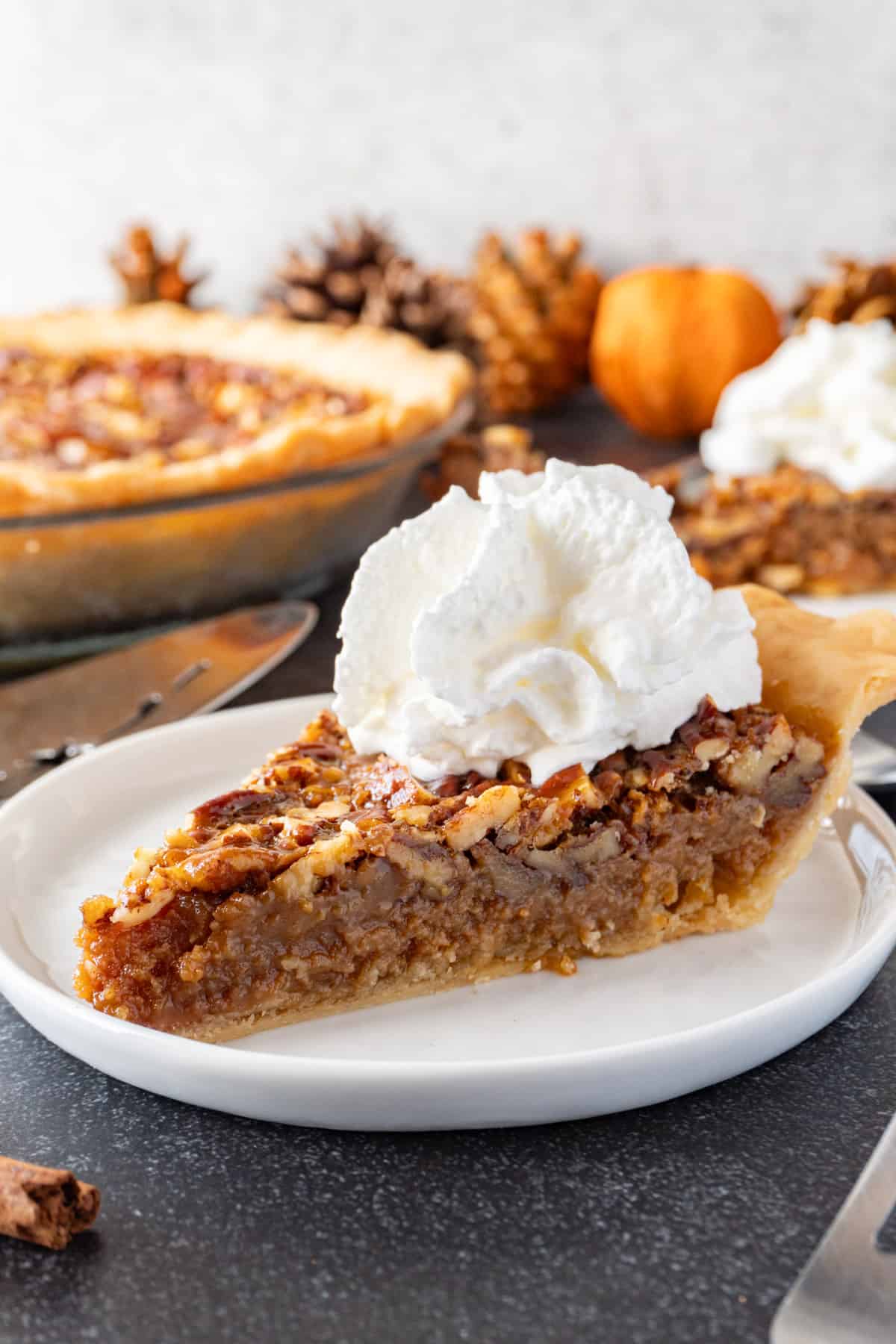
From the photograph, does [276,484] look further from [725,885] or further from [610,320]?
[610,320]

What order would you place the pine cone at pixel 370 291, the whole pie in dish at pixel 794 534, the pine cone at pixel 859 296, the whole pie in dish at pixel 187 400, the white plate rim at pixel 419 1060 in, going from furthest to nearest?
1. the pine cone at pixel 370 291
2. the pine cone at pixel 859 296
3. the whole pie in dish at pixel 794 534
4. the whole pie in dish at pixel 187 400
5. the white plate rim at pixel 419 1060

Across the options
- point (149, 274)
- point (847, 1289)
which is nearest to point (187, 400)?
point (149, 274)

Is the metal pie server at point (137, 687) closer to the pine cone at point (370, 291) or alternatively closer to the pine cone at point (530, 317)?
the pine cone at point (370, 291)

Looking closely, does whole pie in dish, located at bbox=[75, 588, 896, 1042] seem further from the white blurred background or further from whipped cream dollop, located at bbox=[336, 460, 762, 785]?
the white blurred background

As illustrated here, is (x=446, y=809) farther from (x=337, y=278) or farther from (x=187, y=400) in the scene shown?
(x=337, y=278)

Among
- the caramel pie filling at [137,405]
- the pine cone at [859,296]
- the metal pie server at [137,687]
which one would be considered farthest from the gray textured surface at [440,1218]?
the pine cone at [859,296]

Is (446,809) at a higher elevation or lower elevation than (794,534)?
higher

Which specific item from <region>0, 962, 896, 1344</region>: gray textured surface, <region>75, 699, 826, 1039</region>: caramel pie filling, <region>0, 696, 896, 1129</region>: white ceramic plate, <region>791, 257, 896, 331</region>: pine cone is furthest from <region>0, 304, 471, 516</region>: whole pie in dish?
<region>0, 962, 896, 1344</region>: gray textured surface

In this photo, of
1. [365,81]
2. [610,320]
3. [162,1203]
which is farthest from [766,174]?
[162,1203]
